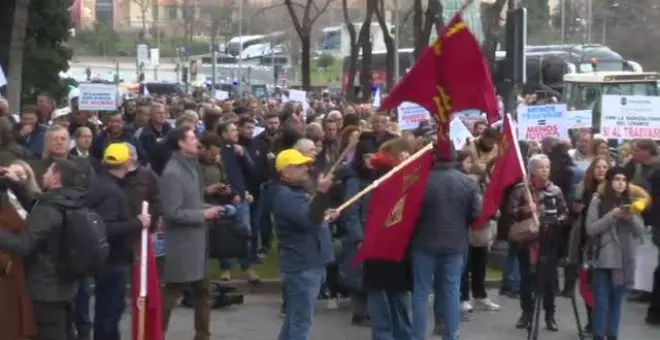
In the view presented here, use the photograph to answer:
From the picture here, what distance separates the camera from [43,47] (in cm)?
3027

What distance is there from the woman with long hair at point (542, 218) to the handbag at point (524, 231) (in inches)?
1.3

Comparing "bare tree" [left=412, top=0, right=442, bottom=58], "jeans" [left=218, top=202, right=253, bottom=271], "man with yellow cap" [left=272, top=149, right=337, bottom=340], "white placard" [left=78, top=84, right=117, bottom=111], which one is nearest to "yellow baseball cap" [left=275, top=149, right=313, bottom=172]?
"man with yellow cap" [left=272, top=149, right=337, bottom=340]

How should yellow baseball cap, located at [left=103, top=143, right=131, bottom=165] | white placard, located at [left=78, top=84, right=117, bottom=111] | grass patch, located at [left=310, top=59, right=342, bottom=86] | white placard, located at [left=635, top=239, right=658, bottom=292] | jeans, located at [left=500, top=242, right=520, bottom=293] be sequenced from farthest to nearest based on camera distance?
grass patch, located at [left=310, top=59, right=342, bottom=86] < white placard, located at [left=78, top=84, right=117, bottom=111] < jeans, located at [left=500, top=242, right=520, bottom=293] < white placard, located at [left=635, top=239, right=658, bottom=292] < yellow baseball cap, located at [left=103, top=143, right=131, bottom=165]

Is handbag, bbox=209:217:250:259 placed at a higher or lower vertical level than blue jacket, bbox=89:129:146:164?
lower

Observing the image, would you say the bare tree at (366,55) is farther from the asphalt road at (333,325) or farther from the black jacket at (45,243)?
the black jacket at (45,243)

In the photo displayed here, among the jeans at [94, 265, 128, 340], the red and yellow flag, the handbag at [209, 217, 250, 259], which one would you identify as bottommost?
the jeans at [94, 265, 128, 340]

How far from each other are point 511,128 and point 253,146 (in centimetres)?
580

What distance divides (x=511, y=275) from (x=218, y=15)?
62.3 metres

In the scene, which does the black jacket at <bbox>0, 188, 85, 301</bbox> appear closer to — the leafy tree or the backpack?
the backpack

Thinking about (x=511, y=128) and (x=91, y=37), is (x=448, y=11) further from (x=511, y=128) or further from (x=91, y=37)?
(x=511, y=128)

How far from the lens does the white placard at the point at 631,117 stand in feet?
62.1

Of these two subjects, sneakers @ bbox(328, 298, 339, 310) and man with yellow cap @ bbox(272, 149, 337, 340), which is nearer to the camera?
man with yellow cap @ bbox(272, 149, 337, 340)

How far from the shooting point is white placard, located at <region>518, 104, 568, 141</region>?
19.4 m

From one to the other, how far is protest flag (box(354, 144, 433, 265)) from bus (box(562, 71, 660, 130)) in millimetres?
20504
